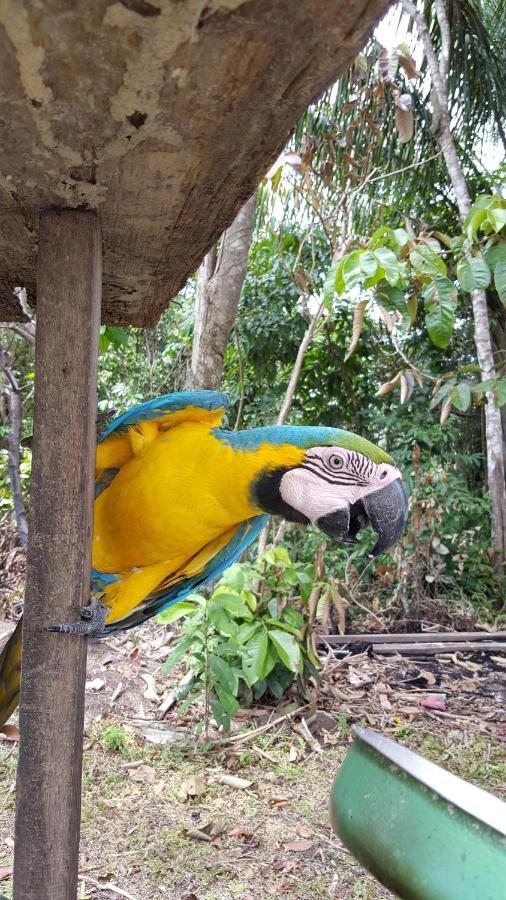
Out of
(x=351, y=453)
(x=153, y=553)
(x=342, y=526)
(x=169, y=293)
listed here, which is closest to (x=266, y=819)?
(x=153, y=553)

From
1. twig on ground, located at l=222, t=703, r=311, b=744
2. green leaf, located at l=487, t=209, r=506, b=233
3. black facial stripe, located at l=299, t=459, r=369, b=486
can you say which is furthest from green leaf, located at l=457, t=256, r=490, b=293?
twig on ground, located at l=222, t=703, r=311, b=744

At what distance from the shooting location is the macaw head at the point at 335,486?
128 centimetres

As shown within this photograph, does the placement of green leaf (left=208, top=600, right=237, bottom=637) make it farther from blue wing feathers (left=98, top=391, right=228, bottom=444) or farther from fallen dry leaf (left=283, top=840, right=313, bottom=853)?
blue wing feathers (left=98, top=391, right=228, bottom=444)

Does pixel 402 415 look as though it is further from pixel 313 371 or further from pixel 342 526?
pixel 342 526

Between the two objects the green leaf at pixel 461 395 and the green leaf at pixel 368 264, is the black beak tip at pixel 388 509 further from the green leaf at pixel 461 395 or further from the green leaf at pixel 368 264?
the green leaf at pixel 461 395

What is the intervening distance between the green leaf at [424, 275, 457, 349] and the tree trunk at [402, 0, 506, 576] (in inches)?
75.3

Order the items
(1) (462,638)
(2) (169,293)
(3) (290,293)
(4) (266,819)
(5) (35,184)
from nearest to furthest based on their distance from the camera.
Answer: (5) (35,184)
(2) (169,293)
(4) (266,819)
(1) (462,638)
(3) (290,293)

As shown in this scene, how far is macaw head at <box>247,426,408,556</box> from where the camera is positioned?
1.28m

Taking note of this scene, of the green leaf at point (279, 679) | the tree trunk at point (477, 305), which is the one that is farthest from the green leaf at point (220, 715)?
the tree trunk at point (477, 305)

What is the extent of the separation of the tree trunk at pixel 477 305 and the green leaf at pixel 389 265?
223cm

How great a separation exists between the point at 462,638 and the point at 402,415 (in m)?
1.82

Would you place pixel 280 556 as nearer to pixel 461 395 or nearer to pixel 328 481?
pixel 461 395

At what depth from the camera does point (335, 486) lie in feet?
4.19

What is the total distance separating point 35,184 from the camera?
78 cm
